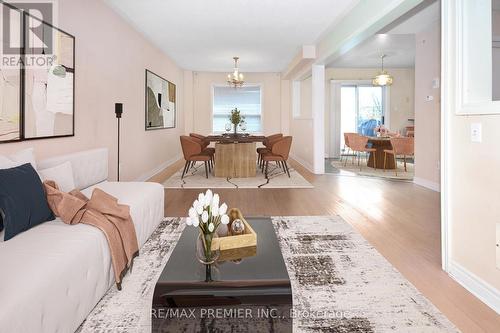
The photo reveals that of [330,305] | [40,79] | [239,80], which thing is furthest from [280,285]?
[239,80]

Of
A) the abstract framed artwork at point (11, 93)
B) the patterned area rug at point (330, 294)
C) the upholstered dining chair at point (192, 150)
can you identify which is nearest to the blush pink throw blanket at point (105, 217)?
the patterned area rug at point (330, 294)

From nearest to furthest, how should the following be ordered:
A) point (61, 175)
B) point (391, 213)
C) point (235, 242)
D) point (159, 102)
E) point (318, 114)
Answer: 1. point (235, 242)
2. point (61, 175)
3. point (391, 213)
4. point (318, 114)
5. point (159, 102)

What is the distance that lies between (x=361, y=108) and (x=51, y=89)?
9831 millimetres

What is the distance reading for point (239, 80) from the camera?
941cm

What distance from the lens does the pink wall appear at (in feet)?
13.1

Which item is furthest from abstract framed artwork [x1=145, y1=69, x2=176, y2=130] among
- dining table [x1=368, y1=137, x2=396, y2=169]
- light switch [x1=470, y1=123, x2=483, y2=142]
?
light switch [x1=470, y1=123, x2=483, y2=142]

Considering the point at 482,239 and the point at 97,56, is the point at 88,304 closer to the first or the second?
the point at 482,239

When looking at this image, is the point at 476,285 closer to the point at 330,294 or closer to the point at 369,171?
the point at 330,294

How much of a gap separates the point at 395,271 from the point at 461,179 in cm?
80

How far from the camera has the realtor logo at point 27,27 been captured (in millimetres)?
2912

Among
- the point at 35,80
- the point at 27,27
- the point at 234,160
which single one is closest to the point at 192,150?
the point at 234,160

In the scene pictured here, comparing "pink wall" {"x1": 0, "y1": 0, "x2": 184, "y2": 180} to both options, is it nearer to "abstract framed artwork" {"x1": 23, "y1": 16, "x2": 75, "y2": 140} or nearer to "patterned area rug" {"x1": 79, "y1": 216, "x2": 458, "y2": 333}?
"abstract framed artwork" {"x1": 23, "y1": 16, "x2": 75, "y2": 140}

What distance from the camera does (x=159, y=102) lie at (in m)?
8.02

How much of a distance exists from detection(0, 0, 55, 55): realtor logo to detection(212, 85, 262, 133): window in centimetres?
839
